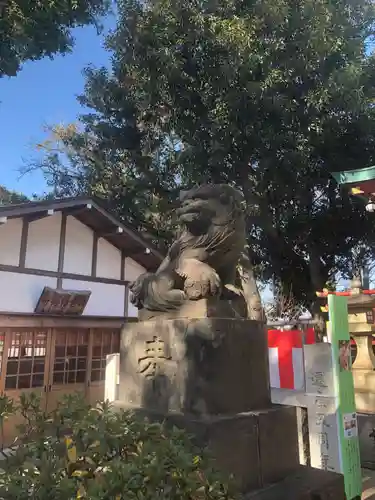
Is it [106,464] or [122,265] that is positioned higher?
Result: [122,265]

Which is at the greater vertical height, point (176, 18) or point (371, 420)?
point (176, 18)

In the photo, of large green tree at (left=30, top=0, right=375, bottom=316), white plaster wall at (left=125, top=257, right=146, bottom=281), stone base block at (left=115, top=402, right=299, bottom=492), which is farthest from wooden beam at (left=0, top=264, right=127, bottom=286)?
stone base block at (left=115, top=402, right=299, bottom=492)

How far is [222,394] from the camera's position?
2.87 meters

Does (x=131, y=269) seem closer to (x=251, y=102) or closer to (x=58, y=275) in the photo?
(x=58, y=275)

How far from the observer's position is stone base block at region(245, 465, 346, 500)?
109 inches

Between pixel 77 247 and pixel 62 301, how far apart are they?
138cm

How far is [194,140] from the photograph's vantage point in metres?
10.0

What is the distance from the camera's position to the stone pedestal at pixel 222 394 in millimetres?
2744

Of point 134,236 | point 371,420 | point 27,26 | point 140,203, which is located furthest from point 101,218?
point 371,420

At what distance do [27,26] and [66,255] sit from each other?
16.2 ft

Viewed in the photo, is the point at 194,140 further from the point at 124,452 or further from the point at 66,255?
the point at 124,452

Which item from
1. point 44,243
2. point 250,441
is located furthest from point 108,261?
point 250,441

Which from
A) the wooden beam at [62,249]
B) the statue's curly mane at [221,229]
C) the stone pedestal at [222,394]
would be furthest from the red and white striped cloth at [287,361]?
the wooden beam at [62,249]

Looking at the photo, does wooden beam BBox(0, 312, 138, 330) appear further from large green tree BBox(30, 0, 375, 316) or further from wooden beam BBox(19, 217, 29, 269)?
large green tree BBox(30, 0, 375, 316)
